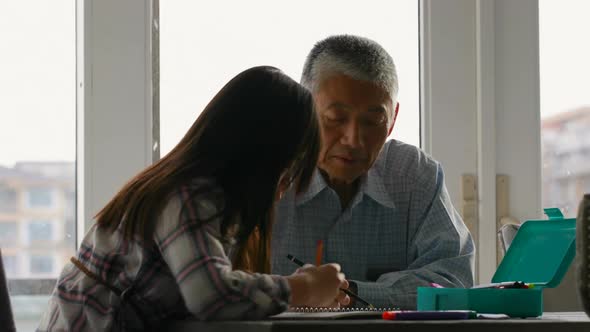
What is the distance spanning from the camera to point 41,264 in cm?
313

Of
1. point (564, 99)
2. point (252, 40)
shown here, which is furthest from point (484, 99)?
point (252, 40)

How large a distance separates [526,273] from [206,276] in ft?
2.49

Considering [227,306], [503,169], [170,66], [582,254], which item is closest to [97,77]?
[170,66]

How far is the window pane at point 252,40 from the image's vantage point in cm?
319

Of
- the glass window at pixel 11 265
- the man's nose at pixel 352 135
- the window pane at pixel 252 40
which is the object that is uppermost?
the window pane at pixel 252 40

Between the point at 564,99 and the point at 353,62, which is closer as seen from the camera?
the point at 353,62

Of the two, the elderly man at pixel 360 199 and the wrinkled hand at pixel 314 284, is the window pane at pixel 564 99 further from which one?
the wrinkled hand at pixel 314 284

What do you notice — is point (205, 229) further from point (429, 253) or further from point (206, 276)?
point (429, 253)

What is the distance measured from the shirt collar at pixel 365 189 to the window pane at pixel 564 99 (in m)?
1.14

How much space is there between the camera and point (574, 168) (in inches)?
133

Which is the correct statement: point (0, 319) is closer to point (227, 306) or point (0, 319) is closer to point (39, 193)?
point (227, 306)

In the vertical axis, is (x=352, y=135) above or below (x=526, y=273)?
above

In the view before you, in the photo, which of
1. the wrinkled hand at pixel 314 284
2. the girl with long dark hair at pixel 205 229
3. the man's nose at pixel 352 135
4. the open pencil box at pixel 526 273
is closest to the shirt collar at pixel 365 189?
the man's nose at pixel 352 135

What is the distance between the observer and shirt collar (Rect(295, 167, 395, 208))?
7.70 feet
